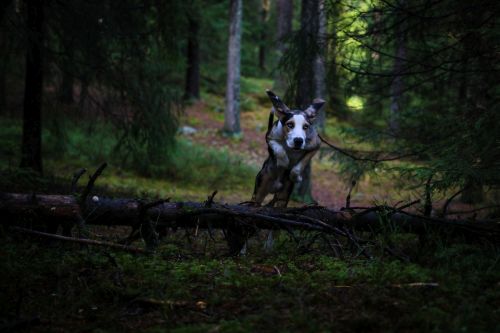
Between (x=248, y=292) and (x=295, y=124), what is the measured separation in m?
2.99

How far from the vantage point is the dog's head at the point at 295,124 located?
265 inches

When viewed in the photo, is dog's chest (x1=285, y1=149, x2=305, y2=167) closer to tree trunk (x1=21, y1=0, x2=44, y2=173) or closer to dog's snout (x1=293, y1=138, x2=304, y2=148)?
dog's snout (x1=293, y1=138, x2=304, y2=148)

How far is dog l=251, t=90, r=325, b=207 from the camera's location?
686 cm

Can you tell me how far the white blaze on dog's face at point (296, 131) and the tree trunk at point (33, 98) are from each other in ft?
21.0

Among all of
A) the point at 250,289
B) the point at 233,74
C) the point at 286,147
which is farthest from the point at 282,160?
the point at 233,74

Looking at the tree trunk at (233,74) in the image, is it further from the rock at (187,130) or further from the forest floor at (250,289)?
the forest floor at (250,289)

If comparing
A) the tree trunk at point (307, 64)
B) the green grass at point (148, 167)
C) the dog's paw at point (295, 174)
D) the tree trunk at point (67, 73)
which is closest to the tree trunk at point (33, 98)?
the tree trunk at point (67, 73)

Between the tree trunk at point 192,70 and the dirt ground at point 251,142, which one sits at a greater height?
the tree trunk at point 192,70

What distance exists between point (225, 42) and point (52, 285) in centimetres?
3203

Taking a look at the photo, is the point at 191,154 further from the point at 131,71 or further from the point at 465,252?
the point at 465,252

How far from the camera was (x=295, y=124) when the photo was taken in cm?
686

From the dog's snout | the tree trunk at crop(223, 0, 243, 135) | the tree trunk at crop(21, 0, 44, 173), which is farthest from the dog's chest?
the tree trunk at crop(223, 0, 243, 135)

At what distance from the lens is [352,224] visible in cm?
616

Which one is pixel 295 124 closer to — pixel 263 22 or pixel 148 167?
pixel 148 167
